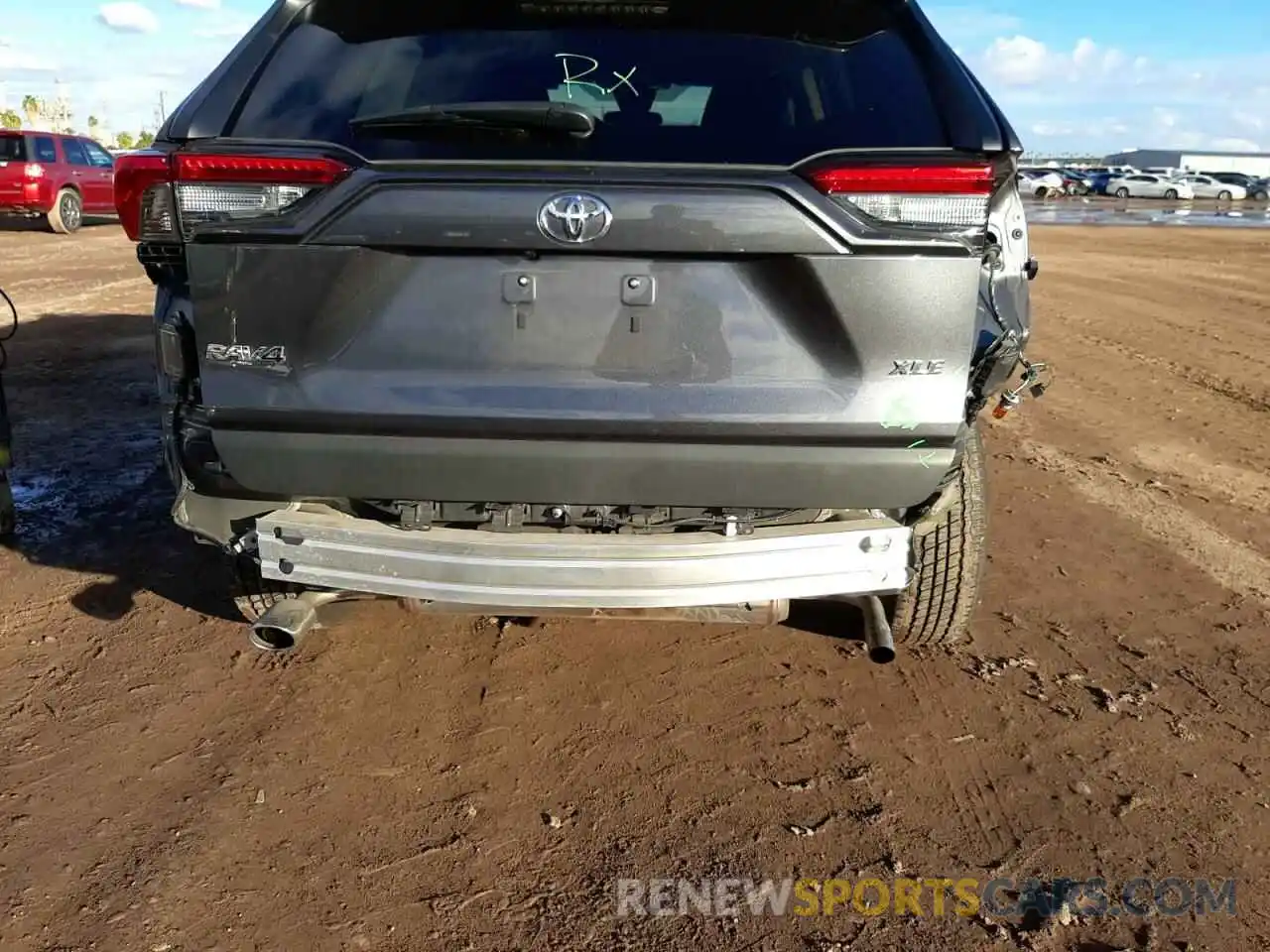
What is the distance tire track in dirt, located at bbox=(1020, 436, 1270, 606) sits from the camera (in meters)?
4.10

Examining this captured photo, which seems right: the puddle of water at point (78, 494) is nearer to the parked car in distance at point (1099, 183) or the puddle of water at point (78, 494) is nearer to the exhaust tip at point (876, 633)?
the exhaust tip at point (876, 633)

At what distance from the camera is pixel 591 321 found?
2.24m

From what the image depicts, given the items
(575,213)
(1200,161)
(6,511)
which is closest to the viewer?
(575,213)

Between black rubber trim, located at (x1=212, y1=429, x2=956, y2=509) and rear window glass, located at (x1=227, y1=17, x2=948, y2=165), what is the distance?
671 millimetres

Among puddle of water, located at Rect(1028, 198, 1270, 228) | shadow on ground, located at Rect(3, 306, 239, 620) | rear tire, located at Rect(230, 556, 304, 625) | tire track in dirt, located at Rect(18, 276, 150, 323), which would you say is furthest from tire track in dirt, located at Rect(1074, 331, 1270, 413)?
puddle of water, located at Rect(1028, 198, 1270, 228)

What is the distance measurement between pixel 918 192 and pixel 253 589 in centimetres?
230

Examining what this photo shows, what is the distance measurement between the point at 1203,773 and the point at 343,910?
238 cm

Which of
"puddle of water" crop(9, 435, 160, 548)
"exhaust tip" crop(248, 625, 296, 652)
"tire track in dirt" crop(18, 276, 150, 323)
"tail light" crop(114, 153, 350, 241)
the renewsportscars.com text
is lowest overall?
the renewsportscars.com text

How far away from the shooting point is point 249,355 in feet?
7.53

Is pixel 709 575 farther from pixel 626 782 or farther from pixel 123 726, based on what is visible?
pixel 123 726

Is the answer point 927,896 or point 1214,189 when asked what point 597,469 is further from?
point 1214,189

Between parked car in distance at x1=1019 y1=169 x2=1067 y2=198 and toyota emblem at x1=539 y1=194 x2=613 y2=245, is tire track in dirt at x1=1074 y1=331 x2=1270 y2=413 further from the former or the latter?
parked car in distance at x1=1019 y1=169 x2=1067 y2=198

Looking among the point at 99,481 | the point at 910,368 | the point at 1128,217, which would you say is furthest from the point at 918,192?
the point at 1128,217

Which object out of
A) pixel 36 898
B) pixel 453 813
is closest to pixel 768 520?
pixel 453 813
